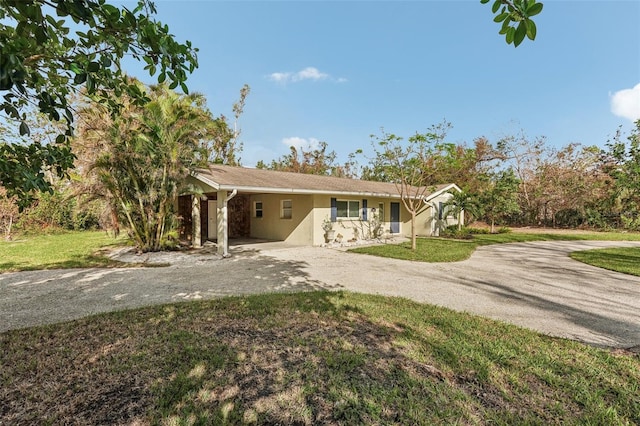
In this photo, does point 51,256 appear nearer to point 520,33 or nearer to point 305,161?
point 520,33

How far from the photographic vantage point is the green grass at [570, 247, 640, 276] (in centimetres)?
818

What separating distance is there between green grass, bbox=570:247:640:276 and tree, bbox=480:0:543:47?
960 centimetres

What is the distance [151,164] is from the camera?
9.07m

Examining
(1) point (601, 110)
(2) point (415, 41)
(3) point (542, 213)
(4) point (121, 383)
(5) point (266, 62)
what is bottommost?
(4) point (121, 383)

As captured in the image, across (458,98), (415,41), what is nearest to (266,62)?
(415,41)

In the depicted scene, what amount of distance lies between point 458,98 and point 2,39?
20.1m

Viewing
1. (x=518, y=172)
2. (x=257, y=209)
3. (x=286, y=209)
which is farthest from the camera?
(x=518, y=172)

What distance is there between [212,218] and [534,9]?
14.8 m

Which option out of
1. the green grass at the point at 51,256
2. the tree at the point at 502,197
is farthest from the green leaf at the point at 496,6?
the tree at the point at 502,197

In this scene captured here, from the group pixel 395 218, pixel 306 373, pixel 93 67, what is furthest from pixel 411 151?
pixel 93 67

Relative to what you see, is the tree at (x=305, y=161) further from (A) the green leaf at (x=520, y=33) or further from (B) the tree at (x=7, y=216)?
(A) the green leaf at (x=520, y=33)

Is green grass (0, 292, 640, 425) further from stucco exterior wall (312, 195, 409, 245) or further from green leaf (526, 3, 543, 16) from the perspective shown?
stucco exterior wall (312, 195, 409, 245)

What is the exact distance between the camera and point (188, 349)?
3234 mm

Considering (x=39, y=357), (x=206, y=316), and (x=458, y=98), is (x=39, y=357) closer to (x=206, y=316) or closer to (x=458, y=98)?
(x=206, y=316)
